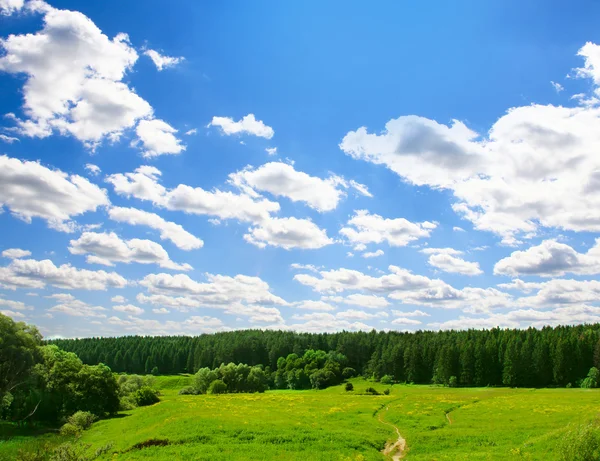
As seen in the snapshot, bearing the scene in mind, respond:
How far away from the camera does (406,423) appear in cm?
5947

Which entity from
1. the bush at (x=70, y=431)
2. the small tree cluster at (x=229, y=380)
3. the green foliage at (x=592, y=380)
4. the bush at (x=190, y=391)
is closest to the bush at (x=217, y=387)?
the small tree cluster at (x=229, y=380)

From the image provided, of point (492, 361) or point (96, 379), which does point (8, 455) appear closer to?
point (96, 379)

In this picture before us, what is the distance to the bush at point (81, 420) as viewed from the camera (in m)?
77.4

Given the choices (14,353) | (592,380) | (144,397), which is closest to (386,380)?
(592,380)

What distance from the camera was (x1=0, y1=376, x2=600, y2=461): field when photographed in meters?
42.6

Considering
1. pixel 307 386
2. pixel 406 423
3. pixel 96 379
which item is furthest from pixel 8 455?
pixel 307 386

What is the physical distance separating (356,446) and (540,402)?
45.9 meters

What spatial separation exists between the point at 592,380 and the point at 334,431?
100050 millimetres

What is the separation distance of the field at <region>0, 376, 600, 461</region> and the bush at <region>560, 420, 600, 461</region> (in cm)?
188

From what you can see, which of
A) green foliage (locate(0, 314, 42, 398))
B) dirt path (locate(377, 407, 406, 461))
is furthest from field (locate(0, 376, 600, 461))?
green foliage (locate(0, 314, 42, 398))

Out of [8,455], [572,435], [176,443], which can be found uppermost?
[572,435]

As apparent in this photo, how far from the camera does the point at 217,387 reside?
396 feet

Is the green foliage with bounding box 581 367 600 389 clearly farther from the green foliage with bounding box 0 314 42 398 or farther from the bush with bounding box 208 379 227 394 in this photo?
the green foliage with bounding box 0 314 42 398

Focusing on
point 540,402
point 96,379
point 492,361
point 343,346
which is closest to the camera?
point 540,402
